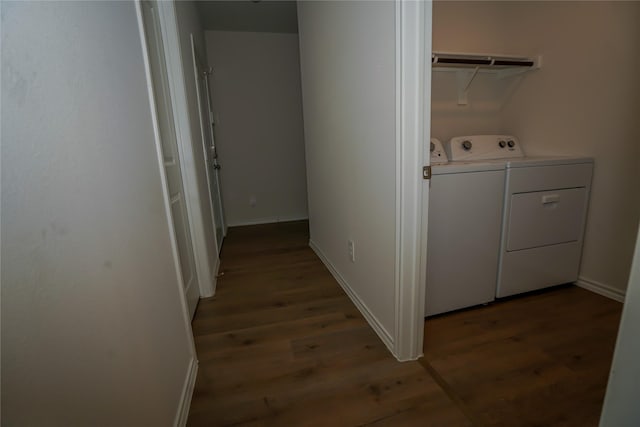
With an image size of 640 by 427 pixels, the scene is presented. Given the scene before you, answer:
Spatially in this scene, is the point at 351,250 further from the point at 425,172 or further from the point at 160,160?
the point at 160,160

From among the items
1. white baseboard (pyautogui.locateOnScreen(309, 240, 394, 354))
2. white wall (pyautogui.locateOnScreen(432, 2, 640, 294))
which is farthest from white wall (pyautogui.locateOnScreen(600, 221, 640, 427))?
white wall (pyautogui.locateOnScreen(432, 2, 640, 294))

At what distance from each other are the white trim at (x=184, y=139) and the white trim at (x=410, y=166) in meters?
1.31

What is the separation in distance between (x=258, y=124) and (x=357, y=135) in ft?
8.06

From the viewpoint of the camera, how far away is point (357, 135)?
162cm

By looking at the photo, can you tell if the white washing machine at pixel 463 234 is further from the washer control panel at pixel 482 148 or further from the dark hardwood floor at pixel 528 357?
the washer control panel at pixel 482 148

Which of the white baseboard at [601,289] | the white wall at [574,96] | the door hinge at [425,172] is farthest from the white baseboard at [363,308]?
the white baseboard at [601,289]

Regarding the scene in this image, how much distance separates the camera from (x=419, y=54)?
1112 mm

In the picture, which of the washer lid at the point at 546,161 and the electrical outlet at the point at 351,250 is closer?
the washer lid at the point at 546,161

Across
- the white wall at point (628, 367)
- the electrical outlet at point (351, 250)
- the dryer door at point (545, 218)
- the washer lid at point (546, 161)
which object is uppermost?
the washer lid at point (546, 161)

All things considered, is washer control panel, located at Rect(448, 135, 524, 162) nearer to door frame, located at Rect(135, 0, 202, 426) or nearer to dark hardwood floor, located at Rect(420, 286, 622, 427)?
dark hardwood floor, located at Rect(420, 286, 622, 427)

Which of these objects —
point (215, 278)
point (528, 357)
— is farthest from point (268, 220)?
point (528, 357)

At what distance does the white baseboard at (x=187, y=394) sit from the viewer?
1091 millimetres

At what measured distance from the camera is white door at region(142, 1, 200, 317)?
1.60 meters

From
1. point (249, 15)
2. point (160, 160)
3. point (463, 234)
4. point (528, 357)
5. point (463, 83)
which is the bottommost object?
point (528, 357)
